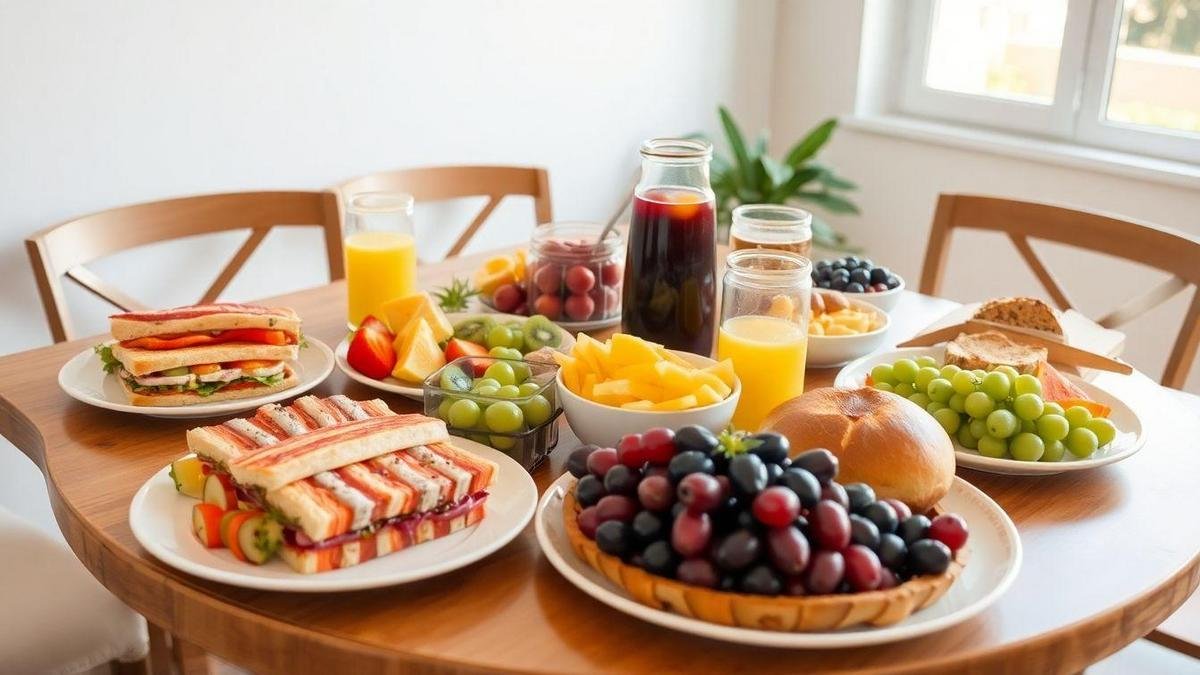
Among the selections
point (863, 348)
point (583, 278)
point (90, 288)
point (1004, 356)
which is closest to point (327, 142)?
point (90, 288)

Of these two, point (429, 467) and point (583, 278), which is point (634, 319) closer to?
point (583, 278)

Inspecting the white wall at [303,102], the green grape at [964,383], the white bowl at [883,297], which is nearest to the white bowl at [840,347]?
the white bowl at [883,297]

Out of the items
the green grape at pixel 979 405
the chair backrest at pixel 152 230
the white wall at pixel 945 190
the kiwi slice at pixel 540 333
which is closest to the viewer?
the green grape at pixel 979 405

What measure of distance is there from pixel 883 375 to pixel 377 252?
0.72m

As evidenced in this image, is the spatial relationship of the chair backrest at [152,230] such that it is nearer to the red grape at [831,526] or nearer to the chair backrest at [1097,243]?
the chair backrest at [1097,243]

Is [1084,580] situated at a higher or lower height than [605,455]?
lower

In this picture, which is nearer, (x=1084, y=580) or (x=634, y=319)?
(x=1084, y=580)

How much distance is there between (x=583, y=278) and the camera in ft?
5.41

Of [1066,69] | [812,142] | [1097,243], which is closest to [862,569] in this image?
[1097,243]

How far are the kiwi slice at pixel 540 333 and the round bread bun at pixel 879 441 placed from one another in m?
0.42

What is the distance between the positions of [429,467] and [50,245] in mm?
1138

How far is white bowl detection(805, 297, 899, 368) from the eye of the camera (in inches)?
60.4

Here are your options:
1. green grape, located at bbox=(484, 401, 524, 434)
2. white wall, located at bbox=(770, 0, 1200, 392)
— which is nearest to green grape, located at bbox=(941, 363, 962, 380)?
green grape, located at bbox=(484, 401, 524, 434)

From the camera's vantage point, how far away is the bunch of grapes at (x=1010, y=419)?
4.12ft
